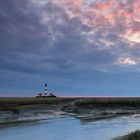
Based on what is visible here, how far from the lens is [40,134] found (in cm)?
3853

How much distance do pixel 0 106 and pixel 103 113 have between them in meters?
19.3

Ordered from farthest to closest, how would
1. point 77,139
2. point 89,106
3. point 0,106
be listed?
point 89,106
point 0,106
point 77,139

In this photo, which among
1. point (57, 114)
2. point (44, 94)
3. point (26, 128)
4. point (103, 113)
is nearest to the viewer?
point (26, 128)

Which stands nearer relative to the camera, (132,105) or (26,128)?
(26,128)

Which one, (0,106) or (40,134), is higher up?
(0,106)

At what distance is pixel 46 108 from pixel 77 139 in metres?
30.6

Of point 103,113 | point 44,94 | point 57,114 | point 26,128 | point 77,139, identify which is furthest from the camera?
point 44,94

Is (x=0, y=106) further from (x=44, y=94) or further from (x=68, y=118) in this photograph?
(x=44, y=94)

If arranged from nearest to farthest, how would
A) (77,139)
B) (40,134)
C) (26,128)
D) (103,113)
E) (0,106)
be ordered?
(77,139)
(40,134)
(26,128)
(0,106)
(103,113)

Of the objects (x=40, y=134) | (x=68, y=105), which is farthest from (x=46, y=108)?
(x=40, y=134)

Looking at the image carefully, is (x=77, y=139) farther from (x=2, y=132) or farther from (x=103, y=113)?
(x=103, y=113)

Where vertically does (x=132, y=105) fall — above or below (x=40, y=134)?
above

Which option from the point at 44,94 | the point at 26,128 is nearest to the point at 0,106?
the point at 26,128

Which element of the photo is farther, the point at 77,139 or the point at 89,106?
the point at 89,106
